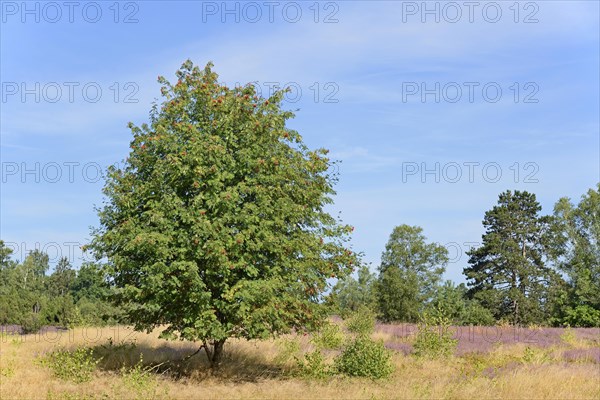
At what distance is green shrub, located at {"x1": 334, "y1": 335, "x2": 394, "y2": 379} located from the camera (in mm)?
19969

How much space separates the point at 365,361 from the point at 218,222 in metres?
7.13

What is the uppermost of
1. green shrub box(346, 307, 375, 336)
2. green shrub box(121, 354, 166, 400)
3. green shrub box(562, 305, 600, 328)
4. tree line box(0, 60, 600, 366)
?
tree line box(0, 60, 600, 366)

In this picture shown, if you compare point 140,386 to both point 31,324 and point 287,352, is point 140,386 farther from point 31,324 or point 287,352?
point 31,324

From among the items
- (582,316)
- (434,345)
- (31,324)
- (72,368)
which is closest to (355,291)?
(582,316)

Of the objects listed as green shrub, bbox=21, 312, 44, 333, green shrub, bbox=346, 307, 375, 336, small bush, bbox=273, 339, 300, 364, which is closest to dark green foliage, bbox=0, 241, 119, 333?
green shrub, bbox=21, 312, 44, 333

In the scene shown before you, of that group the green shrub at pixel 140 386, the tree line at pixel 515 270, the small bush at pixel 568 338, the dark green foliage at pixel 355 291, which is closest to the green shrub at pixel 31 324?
the tree line at pixel 515 270

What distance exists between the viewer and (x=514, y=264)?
6456 cm

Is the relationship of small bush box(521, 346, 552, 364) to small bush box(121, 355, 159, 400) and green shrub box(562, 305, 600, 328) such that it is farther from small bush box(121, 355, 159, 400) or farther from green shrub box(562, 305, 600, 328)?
green shrub box(562, 305, 600, 328)

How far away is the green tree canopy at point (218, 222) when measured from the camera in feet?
56.7

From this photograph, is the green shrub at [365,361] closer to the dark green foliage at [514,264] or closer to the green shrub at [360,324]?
the green shrub at [360,324]

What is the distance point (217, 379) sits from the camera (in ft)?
64.1

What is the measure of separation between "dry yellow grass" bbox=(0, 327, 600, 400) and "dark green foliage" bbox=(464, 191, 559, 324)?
130 feet

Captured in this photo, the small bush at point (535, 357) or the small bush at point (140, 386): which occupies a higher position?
the small bush at point (140, 386)

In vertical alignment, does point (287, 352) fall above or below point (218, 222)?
below
